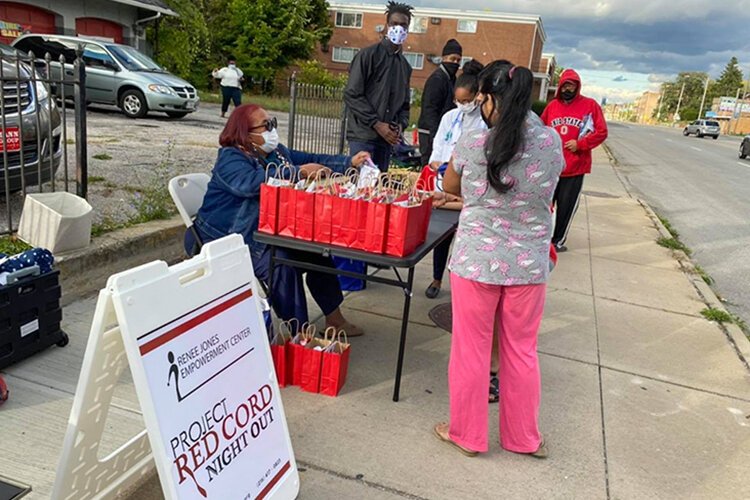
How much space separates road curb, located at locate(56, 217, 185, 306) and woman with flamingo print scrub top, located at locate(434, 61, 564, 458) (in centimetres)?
273

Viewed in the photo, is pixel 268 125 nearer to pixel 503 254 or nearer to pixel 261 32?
pixel 503 254

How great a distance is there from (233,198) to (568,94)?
3.98m

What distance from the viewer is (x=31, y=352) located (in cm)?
317

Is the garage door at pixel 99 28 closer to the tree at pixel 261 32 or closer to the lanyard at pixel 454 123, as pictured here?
the tree at pixel 261 32

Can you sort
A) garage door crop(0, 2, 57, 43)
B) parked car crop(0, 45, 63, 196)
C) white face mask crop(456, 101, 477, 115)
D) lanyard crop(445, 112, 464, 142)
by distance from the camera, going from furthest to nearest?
garage door crop(0, 2, 57, 43) → lanyard crop(445, 112, 464, 142) → white face mask crop(456, 101, 477, 115) → parked car crop(0, 45, 63, 196)

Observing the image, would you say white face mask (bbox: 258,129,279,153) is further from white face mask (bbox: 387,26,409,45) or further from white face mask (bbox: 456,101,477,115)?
white face mask (bbox: 387,26,409,45)

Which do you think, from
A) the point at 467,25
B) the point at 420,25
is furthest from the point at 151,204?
the point at 467,25

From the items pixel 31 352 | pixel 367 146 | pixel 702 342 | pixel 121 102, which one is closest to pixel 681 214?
pixel 702 342

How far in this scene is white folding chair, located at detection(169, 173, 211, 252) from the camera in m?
3.49

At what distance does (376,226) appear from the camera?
2.90 m

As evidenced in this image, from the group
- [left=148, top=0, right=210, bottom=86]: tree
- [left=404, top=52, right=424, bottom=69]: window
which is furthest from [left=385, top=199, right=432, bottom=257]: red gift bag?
[left=404, top=52, right=424, bottom=69]: window

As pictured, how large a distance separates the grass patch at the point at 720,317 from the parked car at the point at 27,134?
5.63m

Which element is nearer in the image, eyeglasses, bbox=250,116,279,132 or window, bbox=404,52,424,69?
eyeglasses, bbox=250,116,279,132

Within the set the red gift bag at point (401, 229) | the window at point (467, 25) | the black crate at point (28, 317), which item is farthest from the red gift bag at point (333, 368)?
the window at point (467, 25)
